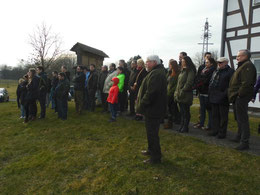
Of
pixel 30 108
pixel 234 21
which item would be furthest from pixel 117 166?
pixel 234 21

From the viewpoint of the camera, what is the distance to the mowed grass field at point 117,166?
11.4 feet

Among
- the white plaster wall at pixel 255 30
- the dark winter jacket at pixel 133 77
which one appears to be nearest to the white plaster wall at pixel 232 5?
the white plaster wall at pixel 255 30

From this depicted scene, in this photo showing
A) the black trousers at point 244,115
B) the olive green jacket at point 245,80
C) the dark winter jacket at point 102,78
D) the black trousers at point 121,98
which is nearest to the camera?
the olive green jacket at point 245,80

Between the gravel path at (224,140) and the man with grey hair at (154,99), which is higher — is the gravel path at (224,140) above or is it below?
below

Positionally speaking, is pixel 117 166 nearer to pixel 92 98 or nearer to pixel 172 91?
pixel 172 91

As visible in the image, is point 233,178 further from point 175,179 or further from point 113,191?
point 113,191

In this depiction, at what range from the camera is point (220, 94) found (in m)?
5.31

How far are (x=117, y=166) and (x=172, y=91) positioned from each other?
128 inches

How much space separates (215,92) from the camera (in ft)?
17.8

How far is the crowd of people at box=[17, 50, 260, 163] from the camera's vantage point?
3.96 meters

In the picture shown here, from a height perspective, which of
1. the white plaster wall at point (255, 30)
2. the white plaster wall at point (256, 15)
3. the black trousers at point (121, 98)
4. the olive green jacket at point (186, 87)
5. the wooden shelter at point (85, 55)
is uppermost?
the white plaster wall at point (256, 15)

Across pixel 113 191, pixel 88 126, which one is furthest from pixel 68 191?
pixel 88 126

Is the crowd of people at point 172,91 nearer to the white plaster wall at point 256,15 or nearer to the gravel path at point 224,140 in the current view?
the gravel path at point 224,140

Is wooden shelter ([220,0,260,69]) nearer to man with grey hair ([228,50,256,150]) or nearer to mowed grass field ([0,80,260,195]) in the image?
mowed grass field ([0,80,260,195])
